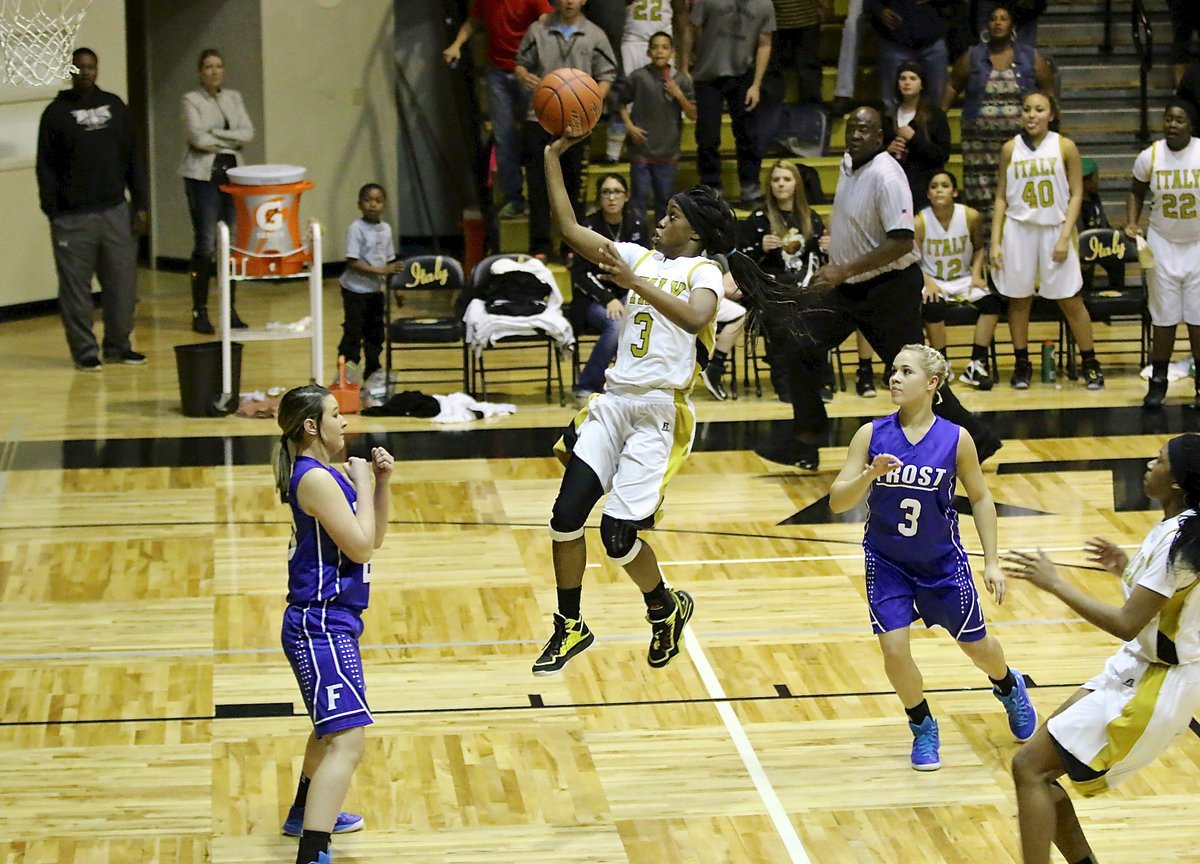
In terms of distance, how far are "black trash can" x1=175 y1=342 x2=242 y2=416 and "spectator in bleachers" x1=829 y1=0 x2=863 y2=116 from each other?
5826mm

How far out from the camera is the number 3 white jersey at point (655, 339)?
5730 millimetres

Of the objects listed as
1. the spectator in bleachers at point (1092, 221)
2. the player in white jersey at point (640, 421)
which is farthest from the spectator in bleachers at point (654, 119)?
the player in white jersey at point (640, 421)

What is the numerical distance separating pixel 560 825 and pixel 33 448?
5.65 m

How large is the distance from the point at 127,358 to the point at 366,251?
2360 millimetres

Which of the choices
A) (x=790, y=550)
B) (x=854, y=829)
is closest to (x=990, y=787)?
(x=854, y=829)

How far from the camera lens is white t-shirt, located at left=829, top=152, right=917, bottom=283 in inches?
339

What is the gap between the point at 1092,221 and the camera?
12211 mm

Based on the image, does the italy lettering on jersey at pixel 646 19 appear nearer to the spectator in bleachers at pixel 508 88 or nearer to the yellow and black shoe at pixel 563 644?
the spectator in bleachers at pixel 508 88

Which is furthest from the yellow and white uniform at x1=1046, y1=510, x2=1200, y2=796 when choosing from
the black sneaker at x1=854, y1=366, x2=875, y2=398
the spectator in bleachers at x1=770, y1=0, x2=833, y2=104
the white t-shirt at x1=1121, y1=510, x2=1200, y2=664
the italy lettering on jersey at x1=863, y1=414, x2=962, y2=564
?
the spectator in bleachers at x1=770, y1=0, x2=833, y2=104

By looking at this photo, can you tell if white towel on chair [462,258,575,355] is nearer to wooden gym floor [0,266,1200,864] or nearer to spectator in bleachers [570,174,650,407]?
spectator in bleachers [570,174,650,407]

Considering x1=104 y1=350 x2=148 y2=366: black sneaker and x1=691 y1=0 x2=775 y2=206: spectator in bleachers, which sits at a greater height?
x1=691 y1=0 x2=775 y2=206: spectator in bleachers

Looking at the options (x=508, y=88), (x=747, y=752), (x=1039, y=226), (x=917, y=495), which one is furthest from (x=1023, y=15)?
(x=747, y=752)

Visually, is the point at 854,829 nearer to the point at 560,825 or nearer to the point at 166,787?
the point at 560,825

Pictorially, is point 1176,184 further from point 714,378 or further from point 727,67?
point 727,67
